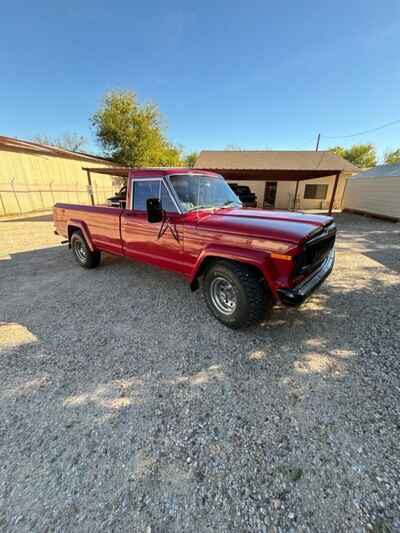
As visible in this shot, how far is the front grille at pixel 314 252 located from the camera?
2.44 metres

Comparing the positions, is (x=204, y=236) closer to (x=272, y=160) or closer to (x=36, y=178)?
(x=36, y=178)

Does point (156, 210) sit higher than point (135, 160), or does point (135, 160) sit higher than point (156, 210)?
point (135, 160)

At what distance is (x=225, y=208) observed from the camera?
3566mm

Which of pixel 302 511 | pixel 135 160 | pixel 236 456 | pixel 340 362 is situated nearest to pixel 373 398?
pixel 340 362

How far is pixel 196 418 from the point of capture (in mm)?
1849

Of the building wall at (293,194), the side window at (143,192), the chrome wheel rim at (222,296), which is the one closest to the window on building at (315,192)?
the building wall at (293,194)

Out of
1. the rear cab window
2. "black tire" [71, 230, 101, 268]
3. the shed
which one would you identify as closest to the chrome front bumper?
the rear cab window

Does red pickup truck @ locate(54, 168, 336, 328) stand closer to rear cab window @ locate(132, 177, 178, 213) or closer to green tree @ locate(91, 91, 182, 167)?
rear cab window @ locate(132, 177, 178, 213)

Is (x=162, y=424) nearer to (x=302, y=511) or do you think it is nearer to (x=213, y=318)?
(x=302, y=511)

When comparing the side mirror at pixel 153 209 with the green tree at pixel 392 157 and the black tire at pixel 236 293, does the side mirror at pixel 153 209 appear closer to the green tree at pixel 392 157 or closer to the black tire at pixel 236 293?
the black tire at pixel 236 293

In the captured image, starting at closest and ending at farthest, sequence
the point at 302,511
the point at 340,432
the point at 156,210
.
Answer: the point at 302,511, the point at 340,432, the point at 156,210

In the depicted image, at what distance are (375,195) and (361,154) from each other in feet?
128

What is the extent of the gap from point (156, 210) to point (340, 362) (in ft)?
8.98

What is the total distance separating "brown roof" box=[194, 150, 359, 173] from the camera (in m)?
18.8
